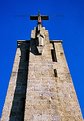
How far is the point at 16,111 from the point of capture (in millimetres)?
14148

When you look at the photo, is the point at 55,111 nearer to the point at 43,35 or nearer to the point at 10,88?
the point at 10,88

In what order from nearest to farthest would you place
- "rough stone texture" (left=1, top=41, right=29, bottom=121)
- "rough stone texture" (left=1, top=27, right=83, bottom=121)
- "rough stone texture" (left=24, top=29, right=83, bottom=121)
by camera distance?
1. "rough stone texture" (left=24, top=29, right=83, bottom=121)
2. "rough stone texture" (left=1, top=27, right=83, bottom=121)
3. "rough stone texture" (left=1, top=41, right=29, bottom=121)

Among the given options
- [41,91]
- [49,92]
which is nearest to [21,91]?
[41,91]

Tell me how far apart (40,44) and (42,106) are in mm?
6678

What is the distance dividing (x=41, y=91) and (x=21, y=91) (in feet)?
6.42

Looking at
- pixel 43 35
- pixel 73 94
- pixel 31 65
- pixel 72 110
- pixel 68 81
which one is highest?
pixel 43 35

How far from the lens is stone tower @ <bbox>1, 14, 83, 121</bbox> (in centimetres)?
1280

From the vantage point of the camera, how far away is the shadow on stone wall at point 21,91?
45.6ft

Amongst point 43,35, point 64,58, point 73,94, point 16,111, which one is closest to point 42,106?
point 16,111

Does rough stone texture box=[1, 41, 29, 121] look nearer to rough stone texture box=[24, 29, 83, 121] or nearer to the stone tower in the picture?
the stone tower

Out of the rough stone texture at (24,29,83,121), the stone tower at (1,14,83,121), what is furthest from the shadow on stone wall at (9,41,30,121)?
the rough stone texture at (24,29,83,121)

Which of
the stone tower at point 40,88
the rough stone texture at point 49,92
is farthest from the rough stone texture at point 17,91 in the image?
the rough stone texture at point 49,92

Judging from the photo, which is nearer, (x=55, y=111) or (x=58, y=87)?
(x=55, y=111)

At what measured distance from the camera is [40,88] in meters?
14.2
